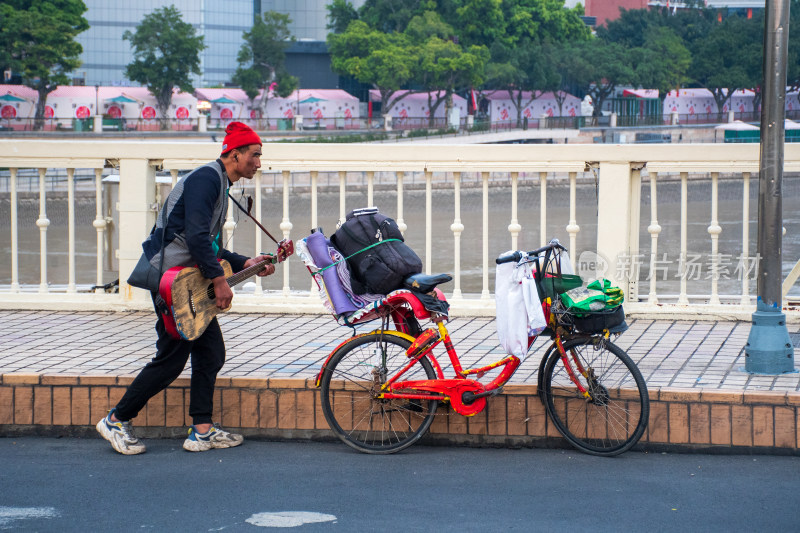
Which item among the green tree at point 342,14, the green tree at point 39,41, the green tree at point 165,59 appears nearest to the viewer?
the green tree at point 39,41

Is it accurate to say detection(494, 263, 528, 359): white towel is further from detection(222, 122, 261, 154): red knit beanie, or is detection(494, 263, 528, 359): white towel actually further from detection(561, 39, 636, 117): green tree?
detection(561, 39, 636, 117): green tree

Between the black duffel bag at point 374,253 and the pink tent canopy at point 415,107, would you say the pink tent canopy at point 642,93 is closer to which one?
the pink tent canopy at point 415,107

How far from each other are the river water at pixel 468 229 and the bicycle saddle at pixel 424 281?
460 inches

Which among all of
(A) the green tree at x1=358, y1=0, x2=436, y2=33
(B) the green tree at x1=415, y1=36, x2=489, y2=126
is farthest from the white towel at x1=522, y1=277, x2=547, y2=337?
(A) the green tree at x1=358, y1=0, x2=436, y2=33

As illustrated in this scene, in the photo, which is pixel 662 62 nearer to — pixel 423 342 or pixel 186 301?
pixel 423 342

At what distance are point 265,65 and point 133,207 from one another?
61.3 m

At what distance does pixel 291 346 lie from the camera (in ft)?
18.1

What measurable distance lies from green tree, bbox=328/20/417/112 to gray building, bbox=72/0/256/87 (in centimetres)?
1258

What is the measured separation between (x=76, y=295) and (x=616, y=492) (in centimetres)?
402

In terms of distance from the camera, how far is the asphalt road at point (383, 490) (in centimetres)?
359

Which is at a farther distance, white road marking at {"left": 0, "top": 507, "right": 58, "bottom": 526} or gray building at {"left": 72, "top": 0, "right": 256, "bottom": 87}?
gray building at {"left": 72, "top": 0, "right": 256, "bottom": 87}

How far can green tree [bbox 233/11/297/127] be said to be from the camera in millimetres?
64250

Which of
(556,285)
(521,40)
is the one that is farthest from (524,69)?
(556,285)

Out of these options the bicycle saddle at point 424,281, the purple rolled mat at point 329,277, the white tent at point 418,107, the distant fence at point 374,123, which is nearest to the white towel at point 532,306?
the bicycle saddle at point 424,281
